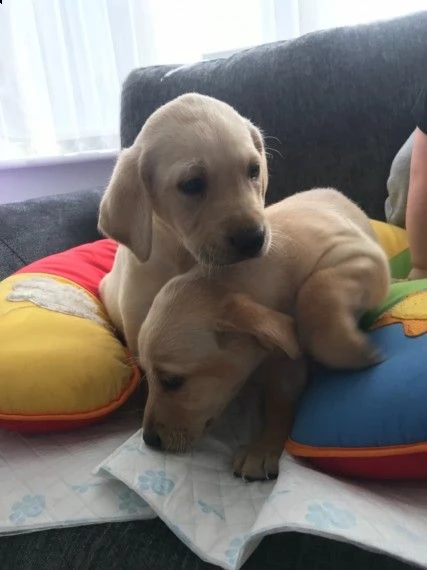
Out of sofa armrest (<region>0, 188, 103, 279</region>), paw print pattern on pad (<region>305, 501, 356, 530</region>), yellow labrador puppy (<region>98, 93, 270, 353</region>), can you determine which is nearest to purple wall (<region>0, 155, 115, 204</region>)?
sofa armrest (<region>0, 188, 103, 279</region>)

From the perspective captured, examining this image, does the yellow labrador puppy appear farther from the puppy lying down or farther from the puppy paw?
the puppy paw

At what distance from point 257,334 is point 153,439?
0.25 meters

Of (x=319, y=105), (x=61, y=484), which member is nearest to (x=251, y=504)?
(x=61, y=484)

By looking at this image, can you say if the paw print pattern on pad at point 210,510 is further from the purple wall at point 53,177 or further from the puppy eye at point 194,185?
the purple wall at point 53,177

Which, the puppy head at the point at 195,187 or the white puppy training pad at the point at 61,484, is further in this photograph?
the puppy head at the point at 195,187

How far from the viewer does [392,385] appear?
2.97ft

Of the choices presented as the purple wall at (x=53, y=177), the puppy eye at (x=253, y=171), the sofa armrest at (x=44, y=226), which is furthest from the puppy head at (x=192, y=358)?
the purple wall at (x=53, y=177)

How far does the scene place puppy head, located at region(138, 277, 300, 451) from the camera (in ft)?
3.32

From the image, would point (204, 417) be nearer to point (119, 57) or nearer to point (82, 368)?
point (82, 368)

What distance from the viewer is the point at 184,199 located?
1188mm

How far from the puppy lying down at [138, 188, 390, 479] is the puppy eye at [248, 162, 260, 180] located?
0.51 feet

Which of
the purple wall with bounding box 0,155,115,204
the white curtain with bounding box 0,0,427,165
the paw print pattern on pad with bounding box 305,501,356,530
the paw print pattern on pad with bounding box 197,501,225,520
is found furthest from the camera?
the purple wall with bounding box 0,155,115,204

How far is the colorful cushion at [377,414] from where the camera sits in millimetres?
855

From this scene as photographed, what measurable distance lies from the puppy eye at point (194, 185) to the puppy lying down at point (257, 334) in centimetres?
16
